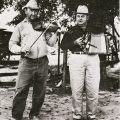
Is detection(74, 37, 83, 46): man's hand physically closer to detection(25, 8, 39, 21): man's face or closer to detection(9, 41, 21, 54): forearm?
detection(25, 8, 39, 21): man's face

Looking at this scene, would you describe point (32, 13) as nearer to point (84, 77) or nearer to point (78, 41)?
Result: point (78, 41)

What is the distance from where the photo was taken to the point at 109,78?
983 centimetres

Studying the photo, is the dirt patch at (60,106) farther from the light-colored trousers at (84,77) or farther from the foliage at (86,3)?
the foliage at (86,3)

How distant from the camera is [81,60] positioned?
17.9 ft

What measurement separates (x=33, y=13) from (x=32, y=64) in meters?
0.82

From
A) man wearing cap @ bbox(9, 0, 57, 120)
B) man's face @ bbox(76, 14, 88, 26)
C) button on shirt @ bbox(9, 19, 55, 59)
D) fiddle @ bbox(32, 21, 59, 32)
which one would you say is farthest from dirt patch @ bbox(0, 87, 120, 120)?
man's face @ bbox(76, 14, 88, 26)

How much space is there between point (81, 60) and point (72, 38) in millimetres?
393

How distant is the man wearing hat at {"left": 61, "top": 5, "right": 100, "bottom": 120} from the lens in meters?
5.47

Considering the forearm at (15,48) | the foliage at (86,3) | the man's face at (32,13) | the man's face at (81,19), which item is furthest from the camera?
the foliage at (86,3)

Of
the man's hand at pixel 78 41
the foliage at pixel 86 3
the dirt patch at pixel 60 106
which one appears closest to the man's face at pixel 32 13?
the man's hand at pixel 78 41

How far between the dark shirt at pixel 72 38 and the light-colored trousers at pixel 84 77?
0.13 meters

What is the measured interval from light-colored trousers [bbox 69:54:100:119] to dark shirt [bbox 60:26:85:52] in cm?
13

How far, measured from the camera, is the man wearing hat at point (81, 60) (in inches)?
215

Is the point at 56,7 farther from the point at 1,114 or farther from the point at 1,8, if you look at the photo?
the point at 1,114
